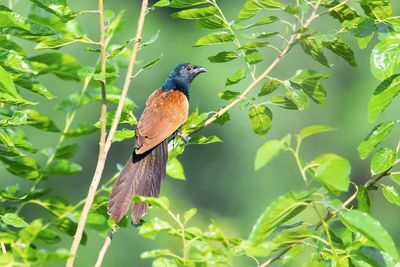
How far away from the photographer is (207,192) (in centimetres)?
1281

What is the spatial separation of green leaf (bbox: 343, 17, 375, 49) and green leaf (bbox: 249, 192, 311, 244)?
2.00 ft

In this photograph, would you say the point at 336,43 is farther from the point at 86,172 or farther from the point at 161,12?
the point at 161,12

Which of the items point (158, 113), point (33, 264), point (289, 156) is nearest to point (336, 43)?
point (33, 264)

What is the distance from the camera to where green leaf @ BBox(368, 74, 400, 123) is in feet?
5.32

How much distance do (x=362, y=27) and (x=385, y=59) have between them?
19cm

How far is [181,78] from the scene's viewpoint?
3.83 m

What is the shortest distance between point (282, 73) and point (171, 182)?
7.76 ft

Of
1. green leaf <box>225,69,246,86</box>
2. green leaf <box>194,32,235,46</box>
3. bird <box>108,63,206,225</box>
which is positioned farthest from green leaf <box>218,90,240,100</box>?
bird <box>108,63,206,225</box>

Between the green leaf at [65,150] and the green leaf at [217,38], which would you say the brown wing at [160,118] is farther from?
the green leaf at [217,38]

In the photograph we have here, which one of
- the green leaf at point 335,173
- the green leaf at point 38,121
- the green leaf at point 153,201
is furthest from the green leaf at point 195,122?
the green leaf at point 335,173

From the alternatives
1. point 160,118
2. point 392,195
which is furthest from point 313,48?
point 160,118

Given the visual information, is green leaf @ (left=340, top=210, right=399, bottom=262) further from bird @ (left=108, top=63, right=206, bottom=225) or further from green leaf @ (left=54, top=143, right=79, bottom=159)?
green leaf @ (left=54, top=143, right=79, bottom=159)

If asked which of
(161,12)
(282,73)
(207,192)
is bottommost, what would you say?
(207,192)

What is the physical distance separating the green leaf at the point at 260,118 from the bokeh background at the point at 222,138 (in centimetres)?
777
